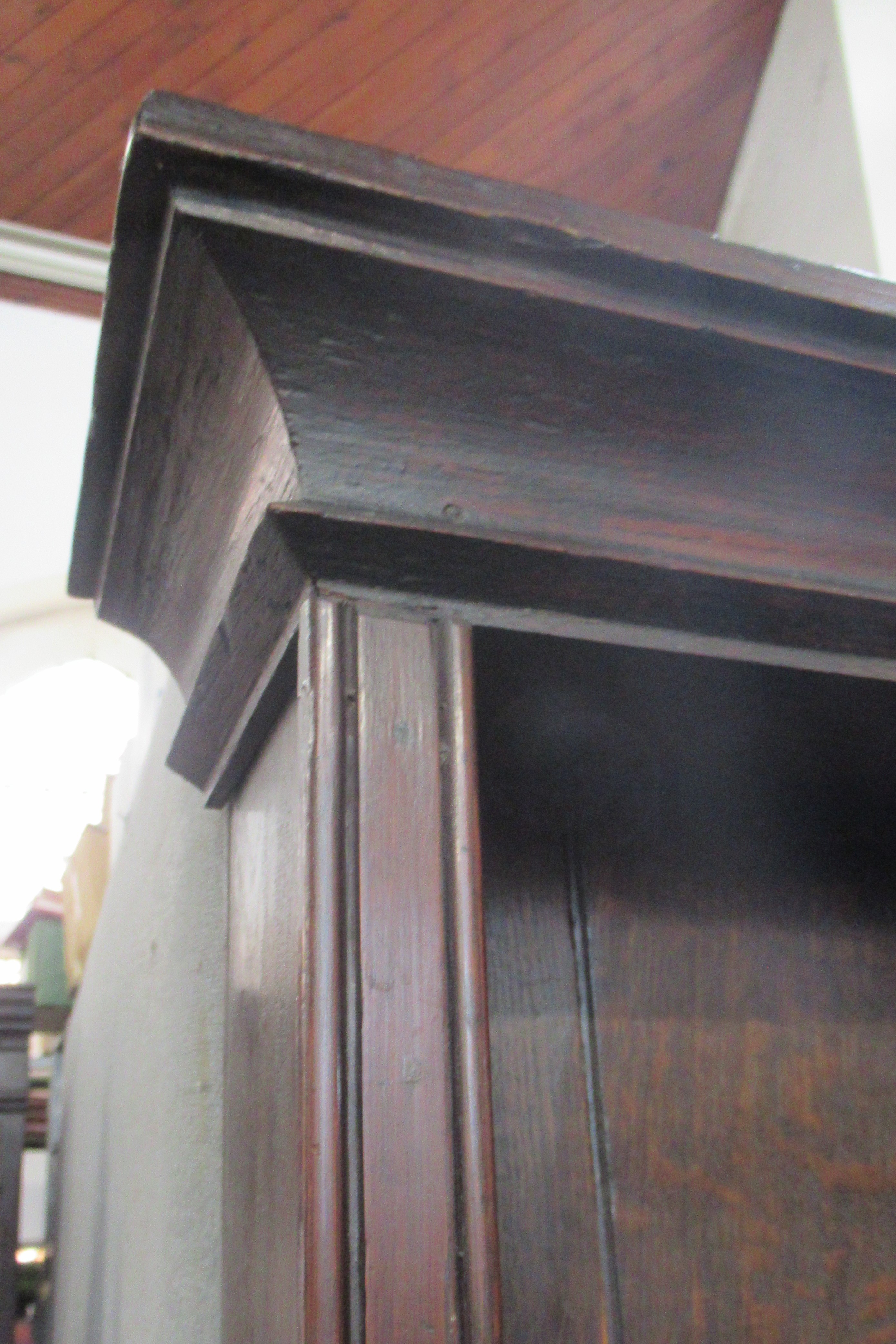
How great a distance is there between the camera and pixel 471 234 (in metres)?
0.53

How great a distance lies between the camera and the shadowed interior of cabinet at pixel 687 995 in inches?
25.7

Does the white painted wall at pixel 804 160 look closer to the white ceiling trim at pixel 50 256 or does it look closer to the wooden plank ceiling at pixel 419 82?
the wooden plank ceiling at pixel 419 82

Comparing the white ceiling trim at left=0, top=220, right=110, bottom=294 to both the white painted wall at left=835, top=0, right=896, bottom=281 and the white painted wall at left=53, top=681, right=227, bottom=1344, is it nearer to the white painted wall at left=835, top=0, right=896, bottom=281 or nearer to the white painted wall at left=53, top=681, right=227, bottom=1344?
the white painted wall at left=53, top=681, right=227, bottom=1344

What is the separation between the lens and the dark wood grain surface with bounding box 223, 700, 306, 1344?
523 millimetres

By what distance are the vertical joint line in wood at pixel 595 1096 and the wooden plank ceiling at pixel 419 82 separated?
1313 millimetres

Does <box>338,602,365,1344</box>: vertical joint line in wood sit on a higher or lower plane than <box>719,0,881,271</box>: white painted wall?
lower

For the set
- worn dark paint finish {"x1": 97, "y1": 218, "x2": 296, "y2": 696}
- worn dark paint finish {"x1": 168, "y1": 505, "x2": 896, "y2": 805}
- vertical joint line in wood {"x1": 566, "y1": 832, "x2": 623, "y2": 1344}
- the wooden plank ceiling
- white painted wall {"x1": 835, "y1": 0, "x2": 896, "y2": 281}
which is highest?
the wooden plank ceiling

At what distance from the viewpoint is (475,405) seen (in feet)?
1.85


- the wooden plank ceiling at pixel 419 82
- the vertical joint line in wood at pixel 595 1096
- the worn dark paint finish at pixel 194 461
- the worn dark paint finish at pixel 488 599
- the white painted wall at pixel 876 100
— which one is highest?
the wooden plank ceiling at pixel 419 82

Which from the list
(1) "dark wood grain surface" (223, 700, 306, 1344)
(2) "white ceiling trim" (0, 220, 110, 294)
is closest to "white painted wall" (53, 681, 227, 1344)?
(1) "dark wood grain surface" (223, 700, 306, 1344)

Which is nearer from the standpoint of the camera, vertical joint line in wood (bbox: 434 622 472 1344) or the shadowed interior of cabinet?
vertical joint line in wood (bbox: 434 622 472 1344)

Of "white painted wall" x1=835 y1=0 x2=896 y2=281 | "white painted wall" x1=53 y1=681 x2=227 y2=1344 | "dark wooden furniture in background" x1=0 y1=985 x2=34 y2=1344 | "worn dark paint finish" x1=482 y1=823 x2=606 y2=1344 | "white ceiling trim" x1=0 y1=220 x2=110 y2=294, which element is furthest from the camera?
"dark wooden furniture in background" x1=0 y1=985 x2=34 y2=1344

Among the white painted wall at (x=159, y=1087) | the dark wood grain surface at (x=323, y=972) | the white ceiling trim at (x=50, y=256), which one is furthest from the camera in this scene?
the white ceiling trim at (x=50, y=256)

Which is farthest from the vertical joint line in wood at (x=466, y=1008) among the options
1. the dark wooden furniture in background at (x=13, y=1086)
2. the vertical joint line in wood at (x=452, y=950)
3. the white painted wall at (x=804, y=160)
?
the dark wooden furniture in background at (x=13, y=1086)
